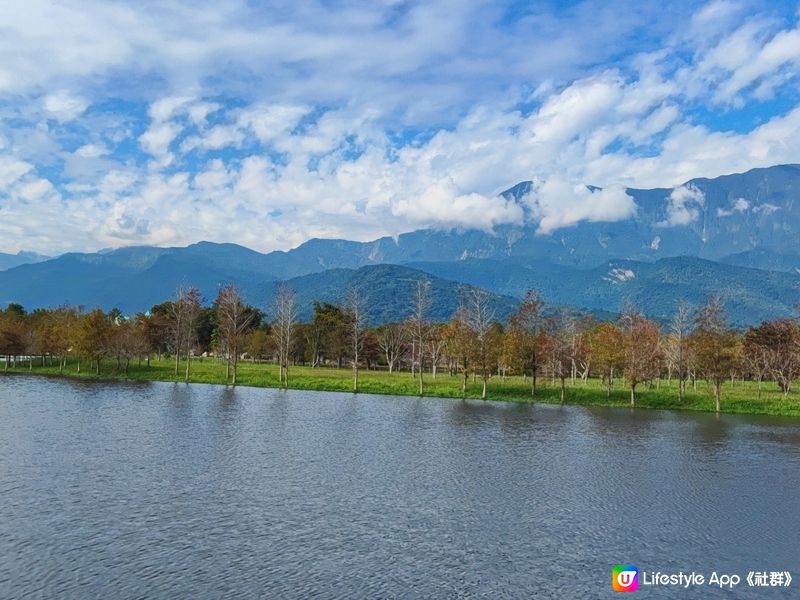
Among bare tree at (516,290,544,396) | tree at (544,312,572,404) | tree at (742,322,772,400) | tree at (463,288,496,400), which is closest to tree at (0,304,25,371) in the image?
tree at (463,288,496,400)

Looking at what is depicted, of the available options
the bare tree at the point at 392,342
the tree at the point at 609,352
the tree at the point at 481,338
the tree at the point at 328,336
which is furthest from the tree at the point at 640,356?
the tree at the point at 328,336

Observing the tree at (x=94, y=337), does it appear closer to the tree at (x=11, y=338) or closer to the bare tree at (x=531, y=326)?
the tree at (x=11, y=338)

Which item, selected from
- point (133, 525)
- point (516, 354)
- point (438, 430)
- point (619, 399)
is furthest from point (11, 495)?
point (619, 399)

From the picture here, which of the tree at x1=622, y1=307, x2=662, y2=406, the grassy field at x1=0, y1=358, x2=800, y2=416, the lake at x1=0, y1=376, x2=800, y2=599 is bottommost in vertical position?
the lake at x1=0, y1=376, x2=800, y2=599

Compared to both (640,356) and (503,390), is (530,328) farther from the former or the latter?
(640,356)

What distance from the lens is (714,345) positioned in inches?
3120

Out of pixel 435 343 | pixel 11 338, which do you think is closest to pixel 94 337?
pixel 11 338

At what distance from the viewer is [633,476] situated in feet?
125

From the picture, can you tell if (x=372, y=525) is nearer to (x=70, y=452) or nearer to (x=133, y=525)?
(x=133, y=525)

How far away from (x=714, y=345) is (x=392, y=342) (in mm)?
75258

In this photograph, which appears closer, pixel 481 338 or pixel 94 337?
pixel 481 338

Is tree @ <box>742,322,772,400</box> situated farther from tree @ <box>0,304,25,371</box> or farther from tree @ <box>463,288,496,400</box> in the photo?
tree @ <box>0,304,25,371</box>

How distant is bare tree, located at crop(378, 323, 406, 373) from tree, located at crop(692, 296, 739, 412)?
67.2m

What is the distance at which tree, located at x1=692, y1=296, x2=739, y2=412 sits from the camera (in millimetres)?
78250
